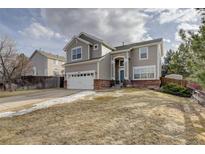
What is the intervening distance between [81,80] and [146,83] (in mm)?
6791

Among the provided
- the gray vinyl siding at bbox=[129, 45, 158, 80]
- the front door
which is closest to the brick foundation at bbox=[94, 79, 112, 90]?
the front door

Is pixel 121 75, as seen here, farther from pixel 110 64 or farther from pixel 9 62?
pixel 9 62

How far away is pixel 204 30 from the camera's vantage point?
22.1 ft

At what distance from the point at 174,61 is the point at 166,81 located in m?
8.36

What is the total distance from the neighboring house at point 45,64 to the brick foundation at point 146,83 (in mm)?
13147

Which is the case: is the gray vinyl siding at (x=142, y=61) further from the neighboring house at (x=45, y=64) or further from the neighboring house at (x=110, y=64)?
the neighboring house at (x=45, y=64)

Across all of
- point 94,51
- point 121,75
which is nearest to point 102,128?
point 121,75

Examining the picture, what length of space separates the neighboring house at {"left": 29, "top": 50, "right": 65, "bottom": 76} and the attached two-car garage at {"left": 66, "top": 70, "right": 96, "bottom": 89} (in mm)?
7256

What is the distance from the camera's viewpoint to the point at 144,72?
18.3m

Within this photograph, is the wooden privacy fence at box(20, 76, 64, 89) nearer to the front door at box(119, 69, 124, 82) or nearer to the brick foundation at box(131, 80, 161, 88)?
the front door at box(119, 69, 124, 82)

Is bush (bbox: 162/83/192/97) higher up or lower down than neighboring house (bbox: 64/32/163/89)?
lower down

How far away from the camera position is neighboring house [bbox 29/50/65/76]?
28156 mm
